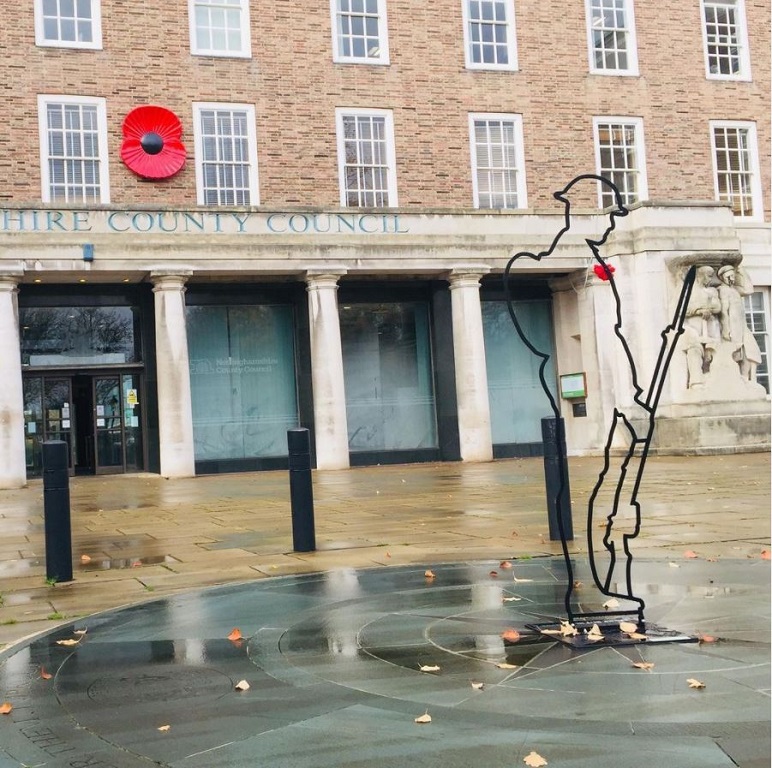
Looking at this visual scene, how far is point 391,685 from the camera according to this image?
169 inches

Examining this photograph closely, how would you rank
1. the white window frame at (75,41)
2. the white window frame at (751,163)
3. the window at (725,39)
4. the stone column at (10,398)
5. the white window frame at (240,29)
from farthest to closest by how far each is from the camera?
the window at (725,39) → the white window frame at (751,163) → the white window frame at (240,29) → the white window frame at (75,41) → the stone column at (10,398)

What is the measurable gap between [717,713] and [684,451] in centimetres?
2044

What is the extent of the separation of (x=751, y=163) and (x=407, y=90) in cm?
1026

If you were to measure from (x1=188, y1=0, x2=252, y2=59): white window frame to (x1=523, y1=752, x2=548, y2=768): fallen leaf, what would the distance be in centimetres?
2379

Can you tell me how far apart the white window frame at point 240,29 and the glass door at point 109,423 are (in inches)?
314

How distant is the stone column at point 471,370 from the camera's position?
25.3 meters

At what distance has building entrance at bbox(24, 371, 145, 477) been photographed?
2475 cm

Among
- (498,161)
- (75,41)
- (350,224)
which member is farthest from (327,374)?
(75,41)

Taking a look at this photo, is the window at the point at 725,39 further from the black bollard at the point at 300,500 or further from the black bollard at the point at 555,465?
the black bollard at the point at 300,500

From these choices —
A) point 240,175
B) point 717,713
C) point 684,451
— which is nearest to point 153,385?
point 240,175

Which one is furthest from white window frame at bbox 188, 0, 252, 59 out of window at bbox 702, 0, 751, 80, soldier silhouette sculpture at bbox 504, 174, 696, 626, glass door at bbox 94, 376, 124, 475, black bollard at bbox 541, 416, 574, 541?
black bollard at bbox 541, 416, 574, 541

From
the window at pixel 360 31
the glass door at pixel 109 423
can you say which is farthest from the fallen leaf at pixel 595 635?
the window at pixel 360 31

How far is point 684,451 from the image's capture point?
922 inches

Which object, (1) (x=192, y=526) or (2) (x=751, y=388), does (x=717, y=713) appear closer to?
(1) (x=192, y=526)
